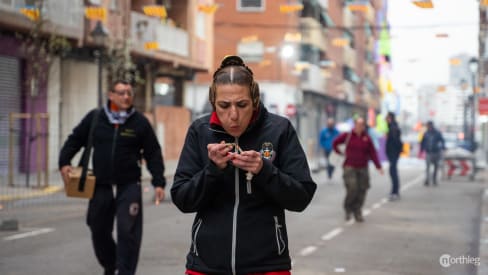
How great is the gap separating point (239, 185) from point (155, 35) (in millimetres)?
29093

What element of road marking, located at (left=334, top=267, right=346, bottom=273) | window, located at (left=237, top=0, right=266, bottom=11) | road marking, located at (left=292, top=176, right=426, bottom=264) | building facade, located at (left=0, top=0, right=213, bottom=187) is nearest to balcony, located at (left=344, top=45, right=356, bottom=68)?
window, located at (left=237, top=0, right=266, bottom=11)

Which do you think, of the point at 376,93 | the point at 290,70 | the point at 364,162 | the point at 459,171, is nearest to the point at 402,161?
the point at 290,70

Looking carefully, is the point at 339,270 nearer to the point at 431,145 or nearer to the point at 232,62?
the point at 232,62

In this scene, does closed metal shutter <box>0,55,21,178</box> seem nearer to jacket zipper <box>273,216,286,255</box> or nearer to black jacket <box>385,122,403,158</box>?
black jacket <box>385,122,403,158</box>

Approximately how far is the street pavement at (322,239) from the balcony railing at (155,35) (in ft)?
46.6

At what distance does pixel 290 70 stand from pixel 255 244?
4611 cm

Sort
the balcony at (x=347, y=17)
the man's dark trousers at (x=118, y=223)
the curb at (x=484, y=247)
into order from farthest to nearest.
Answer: the balcony at (x=347, y=17), the curb at (x=484, y=247), the man's dark trousers at (x=118, y=223)


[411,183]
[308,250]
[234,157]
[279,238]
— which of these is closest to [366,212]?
[308,250]

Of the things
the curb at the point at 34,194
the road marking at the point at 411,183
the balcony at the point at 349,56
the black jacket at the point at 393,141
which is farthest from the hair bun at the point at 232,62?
the balcony at the point at 349,56

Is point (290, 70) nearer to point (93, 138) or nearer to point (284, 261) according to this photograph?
point (93, 138)

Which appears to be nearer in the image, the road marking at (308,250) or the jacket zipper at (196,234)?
the jacket zipper at (196,234)

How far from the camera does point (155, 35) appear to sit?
32.1 metres

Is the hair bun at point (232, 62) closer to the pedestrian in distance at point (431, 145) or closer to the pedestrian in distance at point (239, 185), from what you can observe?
the pedestrian in distance at point (239, 185)

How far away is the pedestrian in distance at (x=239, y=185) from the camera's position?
3.46 metres
